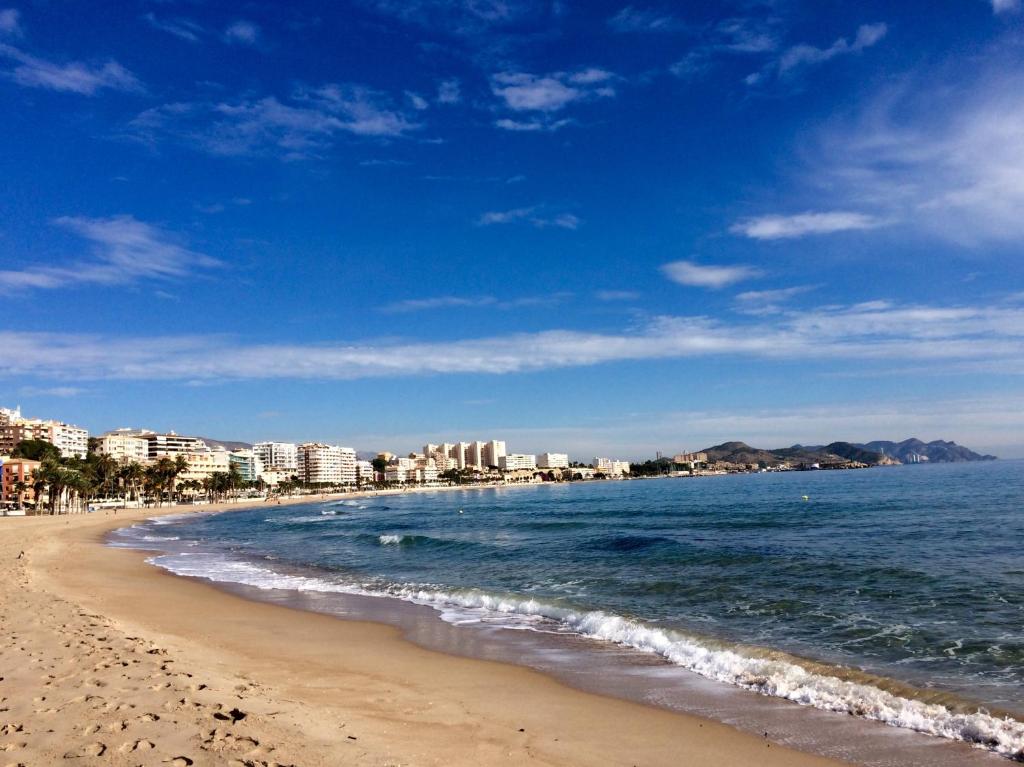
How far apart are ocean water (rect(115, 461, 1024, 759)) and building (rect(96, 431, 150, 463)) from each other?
13571cm

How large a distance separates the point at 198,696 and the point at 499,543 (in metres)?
26.3

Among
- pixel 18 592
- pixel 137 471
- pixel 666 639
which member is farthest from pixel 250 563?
pixel 137 471

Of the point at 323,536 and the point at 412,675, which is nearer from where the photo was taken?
the point at 412,675

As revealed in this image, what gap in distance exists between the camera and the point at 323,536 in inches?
1656

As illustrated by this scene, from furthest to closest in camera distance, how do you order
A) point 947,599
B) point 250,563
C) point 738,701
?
1. point 250,563
2. point 947,599
3. point 738,701

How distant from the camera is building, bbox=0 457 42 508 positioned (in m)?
90.1

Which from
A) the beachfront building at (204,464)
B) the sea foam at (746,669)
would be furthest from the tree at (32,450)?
the sea foam at (746,669)

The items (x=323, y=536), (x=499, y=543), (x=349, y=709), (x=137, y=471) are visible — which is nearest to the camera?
(x=349, y=709)

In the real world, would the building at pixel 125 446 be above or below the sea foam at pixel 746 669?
above

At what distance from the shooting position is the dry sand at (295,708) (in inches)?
226

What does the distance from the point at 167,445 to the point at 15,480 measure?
72791 mm

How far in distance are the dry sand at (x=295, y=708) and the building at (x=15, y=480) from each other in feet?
313

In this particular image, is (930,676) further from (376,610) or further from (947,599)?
(376,610)

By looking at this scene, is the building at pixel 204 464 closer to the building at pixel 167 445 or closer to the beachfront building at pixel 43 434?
the building at pixel 167 445
